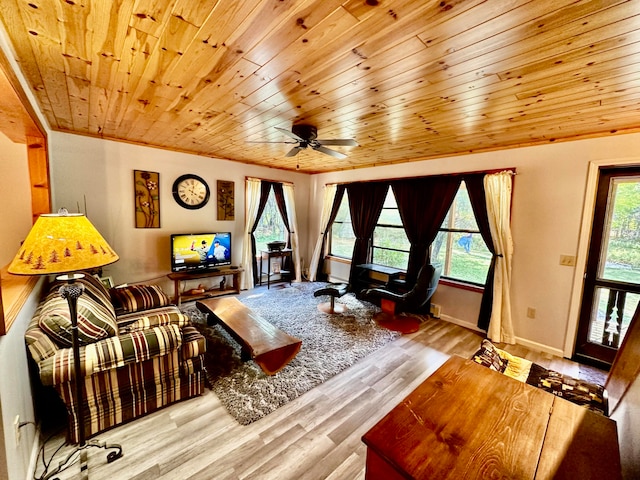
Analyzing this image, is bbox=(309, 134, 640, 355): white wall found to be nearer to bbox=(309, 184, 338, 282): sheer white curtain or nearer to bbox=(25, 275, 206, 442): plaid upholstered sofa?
bbox=(309, 184, 338, 282): sheer white curtain

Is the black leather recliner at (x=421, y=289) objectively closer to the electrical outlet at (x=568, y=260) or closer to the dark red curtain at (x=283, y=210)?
the electrical outlet at (x=568, y=260)

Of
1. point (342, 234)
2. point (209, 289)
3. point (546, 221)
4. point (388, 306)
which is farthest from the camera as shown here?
point (342, 234)

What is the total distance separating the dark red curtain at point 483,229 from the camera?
134 inches

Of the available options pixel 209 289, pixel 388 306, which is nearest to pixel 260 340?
pixel 388 306

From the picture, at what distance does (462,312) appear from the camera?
374cm

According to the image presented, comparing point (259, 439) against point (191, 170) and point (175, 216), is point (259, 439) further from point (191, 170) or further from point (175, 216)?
point (191, 170)

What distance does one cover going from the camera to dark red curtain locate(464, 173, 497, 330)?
3.40 m

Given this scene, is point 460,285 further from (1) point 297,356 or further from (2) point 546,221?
(1) point 297,356

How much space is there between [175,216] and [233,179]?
117 centimetres

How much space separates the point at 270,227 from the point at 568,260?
4653 millimetres

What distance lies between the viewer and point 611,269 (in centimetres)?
275

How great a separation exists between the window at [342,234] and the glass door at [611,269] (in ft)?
11.2

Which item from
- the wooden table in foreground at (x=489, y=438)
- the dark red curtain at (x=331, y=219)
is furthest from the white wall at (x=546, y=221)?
the dark red curtain at (x=331, y=219)

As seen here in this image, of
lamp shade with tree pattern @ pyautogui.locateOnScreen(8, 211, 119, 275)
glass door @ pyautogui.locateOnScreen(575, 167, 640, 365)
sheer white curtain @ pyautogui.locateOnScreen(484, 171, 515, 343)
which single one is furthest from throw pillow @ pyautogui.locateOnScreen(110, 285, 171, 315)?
glass door @ pyautogui.locateOnScreen(575, 167, 640, 365)
